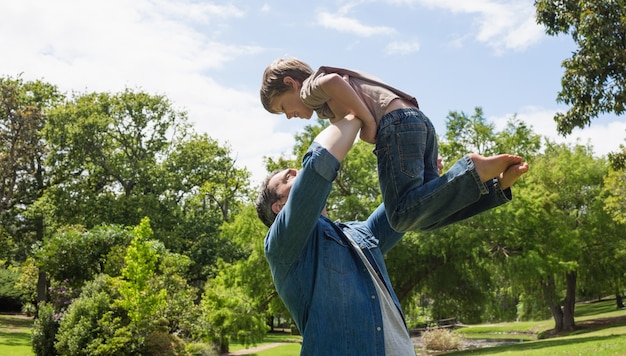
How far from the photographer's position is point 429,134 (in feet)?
8.57

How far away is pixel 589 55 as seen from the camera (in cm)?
1158

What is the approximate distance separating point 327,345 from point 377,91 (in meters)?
1.09

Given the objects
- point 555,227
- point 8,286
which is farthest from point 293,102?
point 8,286

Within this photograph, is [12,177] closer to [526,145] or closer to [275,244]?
[526,145]

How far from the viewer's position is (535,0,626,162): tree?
36.3 ft

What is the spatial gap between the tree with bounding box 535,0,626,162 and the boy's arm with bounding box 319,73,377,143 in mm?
10194

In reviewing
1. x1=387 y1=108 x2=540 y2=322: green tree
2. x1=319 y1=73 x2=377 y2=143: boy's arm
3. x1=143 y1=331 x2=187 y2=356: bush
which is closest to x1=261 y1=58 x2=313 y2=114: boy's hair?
x1=319 y1=73 x2=377 y2=143: boy's arm

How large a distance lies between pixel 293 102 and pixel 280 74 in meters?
0.14

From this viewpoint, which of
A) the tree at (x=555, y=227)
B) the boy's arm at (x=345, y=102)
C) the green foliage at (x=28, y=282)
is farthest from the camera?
the green foliage at (x=28, y=282)

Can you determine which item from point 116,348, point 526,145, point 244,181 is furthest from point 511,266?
point 244,181

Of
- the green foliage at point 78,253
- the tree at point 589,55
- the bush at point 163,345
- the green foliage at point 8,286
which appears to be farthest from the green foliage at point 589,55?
the green foliage at point 8,286

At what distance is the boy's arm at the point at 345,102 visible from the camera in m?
2.35

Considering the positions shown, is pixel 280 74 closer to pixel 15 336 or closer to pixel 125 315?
pixel 125 315

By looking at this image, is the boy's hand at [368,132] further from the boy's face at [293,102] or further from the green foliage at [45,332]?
the green foliage at [45,332]
